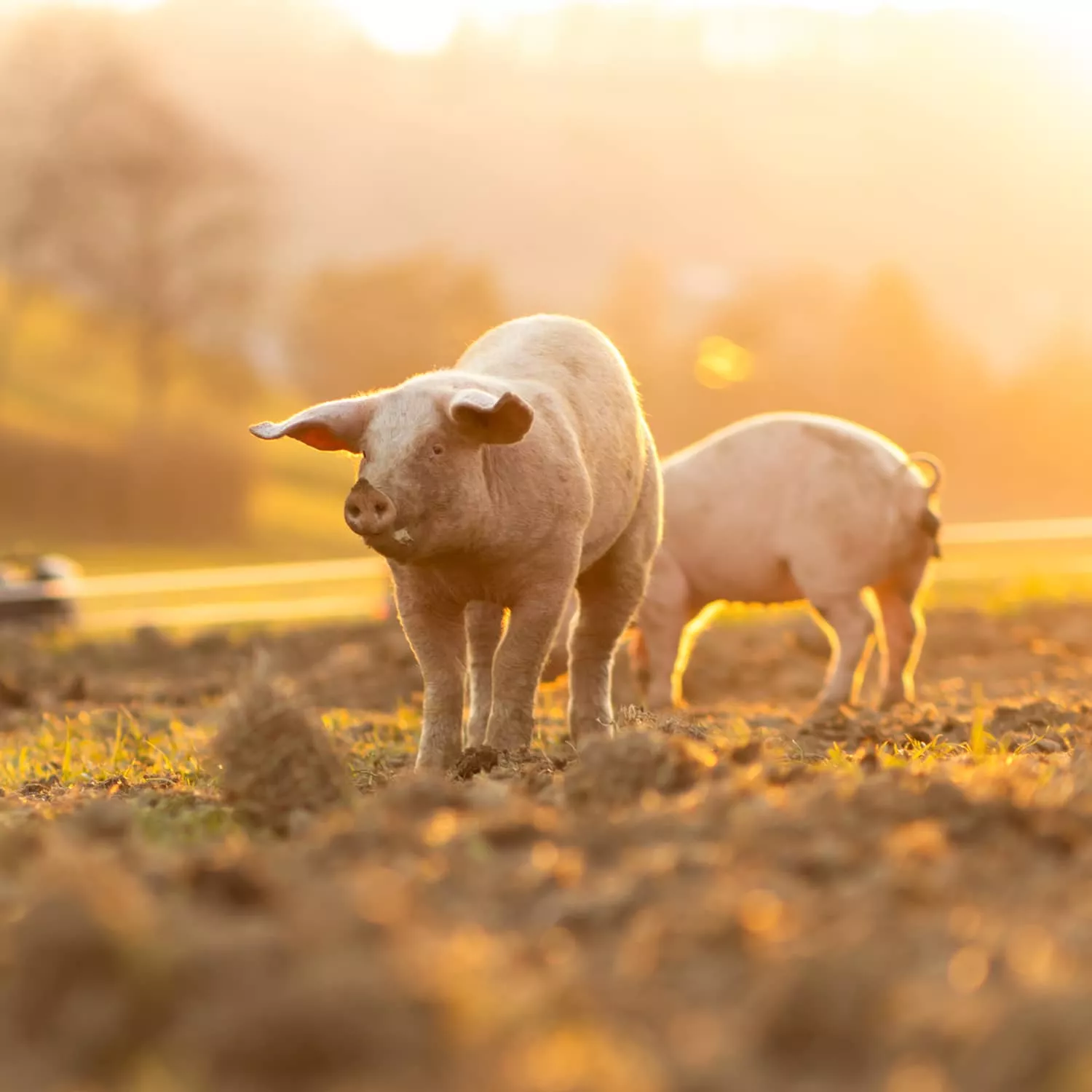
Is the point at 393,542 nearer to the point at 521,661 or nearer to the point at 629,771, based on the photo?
the point at 521,661

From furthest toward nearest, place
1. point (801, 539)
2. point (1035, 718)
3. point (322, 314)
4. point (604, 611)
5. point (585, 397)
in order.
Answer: point (322, 314), point (801, 539), point (604, 611), point (1035, 718), point (585, 397)

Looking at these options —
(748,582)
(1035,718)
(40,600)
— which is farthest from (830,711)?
(40,600)

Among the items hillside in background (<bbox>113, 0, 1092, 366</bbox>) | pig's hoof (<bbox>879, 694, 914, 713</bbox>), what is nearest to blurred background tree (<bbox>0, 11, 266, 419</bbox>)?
pig's hoof (<bbox>879, 694, 914, 713</bbox>)

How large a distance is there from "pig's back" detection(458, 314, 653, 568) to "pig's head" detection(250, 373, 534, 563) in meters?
0.47

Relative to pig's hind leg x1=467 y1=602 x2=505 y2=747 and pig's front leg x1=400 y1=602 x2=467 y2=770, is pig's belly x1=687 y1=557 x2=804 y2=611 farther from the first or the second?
pig's front leg x1=400 y1=602 x2=467 y2=770

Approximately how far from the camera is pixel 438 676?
6.18 metres

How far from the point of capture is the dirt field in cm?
237

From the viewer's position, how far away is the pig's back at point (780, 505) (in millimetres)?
9055

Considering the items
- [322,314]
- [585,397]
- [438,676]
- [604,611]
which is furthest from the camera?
[322,314]

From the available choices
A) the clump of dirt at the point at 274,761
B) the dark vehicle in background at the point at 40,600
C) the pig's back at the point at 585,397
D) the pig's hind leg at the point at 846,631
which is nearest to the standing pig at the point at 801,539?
the pig's hind leg at the point at 846,631

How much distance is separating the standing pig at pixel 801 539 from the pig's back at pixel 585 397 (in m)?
2.37

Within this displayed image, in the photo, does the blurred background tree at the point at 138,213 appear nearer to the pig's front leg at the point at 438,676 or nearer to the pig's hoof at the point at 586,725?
the pig's hoof at the point at 586,725

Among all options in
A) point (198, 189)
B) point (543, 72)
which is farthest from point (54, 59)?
point (543, 72)

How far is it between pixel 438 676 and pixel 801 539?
3.44 metres
